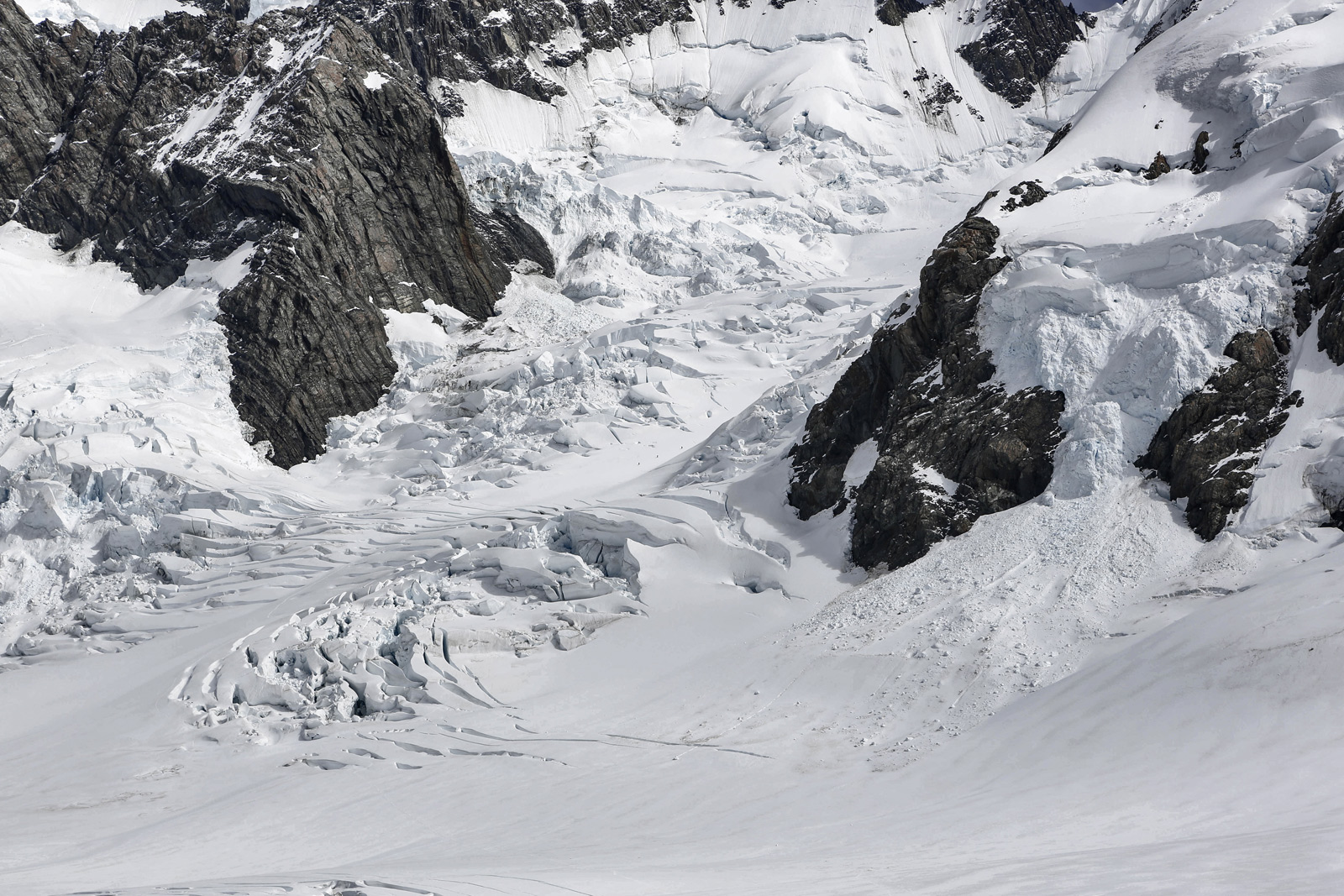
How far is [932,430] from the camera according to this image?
76.6 feet

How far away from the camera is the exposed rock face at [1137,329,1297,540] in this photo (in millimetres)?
18938

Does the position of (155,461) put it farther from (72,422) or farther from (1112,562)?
(1112,562)

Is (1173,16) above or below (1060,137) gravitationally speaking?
above

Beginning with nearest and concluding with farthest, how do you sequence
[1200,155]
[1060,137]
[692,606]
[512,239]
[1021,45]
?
[692,606], [1200,155], [1060,137], [512,239], [1021,45]

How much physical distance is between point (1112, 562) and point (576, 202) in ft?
134

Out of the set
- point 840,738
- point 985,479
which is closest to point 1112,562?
point 985,479

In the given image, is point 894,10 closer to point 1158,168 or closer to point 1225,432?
point 1158,168

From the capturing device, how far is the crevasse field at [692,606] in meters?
13.1

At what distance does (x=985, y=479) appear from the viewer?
22.0 meters

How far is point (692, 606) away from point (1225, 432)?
11.5m

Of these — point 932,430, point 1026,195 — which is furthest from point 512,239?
point 932,430

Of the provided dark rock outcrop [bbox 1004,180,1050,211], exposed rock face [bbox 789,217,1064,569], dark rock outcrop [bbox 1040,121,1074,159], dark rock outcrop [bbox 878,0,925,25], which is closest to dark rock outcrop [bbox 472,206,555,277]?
dark rock outcrop [bbox 1040,121,1074,159]

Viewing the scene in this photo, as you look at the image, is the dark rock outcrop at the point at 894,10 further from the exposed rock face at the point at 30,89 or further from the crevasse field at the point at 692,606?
the exposed rock face at the point at 30,89

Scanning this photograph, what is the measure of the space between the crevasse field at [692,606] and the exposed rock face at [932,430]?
596 millimetres
